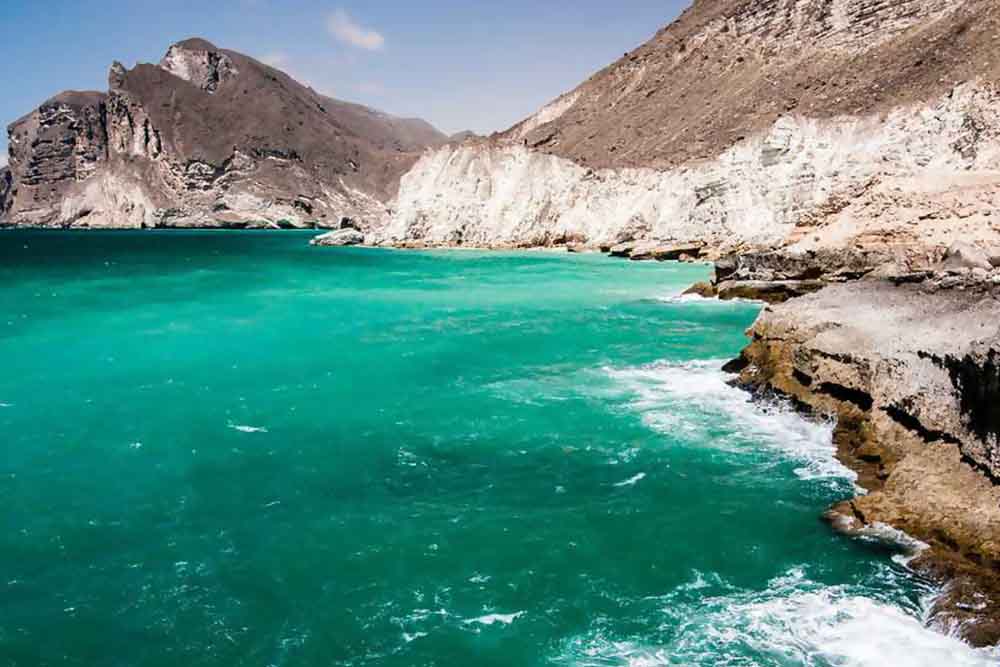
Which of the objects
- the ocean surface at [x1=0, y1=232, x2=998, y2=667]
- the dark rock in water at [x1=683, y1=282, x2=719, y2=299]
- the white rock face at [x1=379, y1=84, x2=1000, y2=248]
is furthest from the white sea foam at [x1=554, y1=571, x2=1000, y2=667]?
the dark rock in water at [x1=683, y1=282, x2=719, y2=299]

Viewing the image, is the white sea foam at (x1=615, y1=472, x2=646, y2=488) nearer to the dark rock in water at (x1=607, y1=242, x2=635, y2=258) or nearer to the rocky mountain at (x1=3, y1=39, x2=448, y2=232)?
the dark rock in water at (x1=607, y1=242, x2=635, y2=258)

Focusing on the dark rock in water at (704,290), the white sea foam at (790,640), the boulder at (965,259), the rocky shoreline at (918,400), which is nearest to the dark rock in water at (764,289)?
the dark rock in water at (704,290)

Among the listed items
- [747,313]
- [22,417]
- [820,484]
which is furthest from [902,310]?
[22,417]

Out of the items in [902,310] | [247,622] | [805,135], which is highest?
[805,135]

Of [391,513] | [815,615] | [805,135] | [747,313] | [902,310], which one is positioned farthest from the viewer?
[805,135]

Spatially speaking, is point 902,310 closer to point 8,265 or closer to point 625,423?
point 625,423
